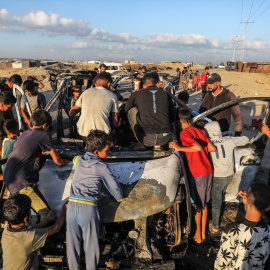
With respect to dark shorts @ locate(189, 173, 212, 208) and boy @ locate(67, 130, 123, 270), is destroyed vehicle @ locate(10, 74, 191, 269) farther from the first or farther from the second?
dark shorts @ locate(189, 173, 212, 208)

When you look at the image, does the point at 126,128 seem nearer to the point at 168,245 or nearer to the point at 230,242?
the point at 168,245

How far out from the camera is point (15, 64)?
43688 millimetres

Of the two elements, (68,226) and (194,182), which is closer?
(68,226)

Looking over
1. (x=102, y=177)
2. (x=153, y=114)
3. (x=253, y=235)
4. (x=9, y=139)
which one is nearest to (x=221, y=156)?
(x=153, y=114)

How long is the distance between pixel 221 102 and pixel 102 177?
10.1ft

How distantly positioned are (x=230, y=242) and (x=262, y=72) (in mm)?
34090

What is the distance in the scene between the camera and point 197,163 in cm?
333

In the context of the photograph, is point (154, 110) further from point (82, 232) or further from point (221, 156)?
point (82, 232)

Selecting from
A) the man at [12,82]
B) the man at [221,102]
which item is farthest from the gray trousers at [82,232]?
the man at [12,82]

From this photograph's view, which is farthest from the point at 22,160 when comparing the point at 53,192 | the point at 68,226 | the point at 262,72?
the point at 262,72

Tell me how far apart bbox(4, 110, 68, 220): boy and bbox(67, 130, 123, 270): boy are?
0.48m

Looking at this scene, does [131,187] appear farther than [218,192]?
No

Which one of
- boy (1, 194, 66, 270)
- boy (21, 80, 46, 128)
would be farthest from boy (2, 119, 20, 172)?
boy (21, 80, 46, 128)

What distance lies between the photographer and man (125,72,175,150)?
3.53 m
